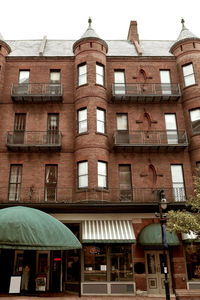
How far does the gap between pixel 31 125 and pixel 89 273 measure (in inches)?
432

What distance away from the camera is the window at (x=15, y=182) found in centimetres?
1819

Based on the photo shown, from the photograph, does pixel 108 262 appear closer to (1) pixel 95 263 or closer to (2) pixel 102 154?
(1) pixel 95 263

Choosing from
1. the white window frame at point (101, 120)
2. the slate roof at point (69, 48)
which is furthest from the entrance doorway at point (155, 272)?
the slate roof at point (69, 48)

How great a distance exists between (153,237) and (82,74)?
1311cm

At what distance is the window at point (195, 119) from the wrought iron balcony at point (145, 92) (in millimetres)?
1671

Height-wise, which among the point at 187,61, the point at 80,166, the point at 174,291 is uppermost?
the point at 187,61

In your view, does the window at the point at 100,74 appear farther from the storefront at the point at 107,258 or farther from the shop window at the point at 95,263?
the shop window at the point at 95,263

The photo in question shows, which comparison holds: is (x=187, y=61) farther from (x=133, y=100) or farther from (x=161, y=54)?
(x=133, y=100)

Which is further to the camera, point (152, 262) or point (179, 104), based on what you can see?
point (179, 104)

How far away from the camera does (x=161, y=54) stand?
23.4m

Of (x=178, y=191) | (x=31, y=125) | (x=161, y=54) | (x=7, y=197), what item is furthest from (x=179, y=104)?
(x=7, y=197)

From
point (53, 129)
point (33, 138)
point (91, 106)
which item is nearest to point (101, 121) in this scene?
point (91, 106)

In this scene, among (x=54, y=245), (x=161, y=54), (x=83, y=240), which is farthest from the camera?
(x=161, y=54)

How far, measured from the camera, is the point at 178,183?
1892 cm
